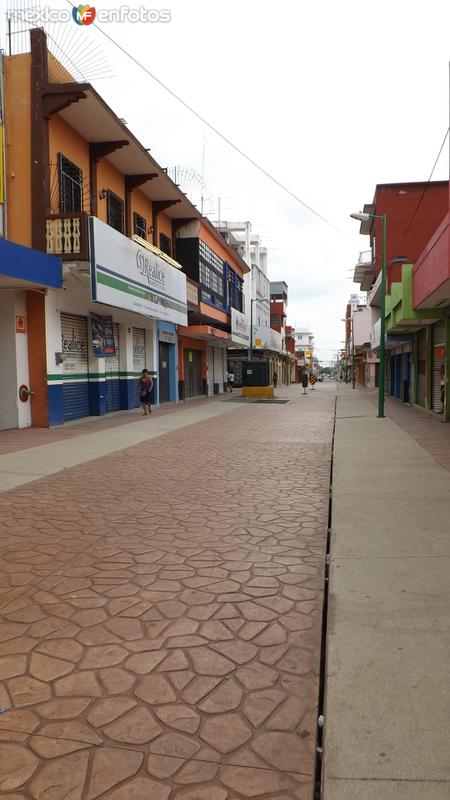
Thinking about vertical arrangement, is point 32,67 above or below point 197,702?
above

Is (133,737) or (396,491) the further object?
(396,491)

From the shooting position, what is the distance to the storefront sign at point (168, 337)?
22.6 m

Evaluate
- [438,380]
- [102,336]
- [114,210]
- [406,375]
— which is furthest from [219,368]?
[438,380]

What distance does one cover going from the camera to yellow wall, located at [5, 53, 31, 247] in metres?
13.4

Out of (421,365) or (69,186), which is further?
(421,365)

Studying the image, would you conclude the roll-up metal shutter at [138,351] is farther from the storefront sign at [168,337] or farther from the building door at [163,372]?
the building door at [163,372]

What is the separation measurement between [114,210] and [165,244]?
19.0 ft

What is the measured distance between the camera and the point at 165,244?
934 inches

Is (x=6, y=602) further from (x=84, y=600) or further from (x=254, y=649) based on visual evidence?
(x=254, y=649)

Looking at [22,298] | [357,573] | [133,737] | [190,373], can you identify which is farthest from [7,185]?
[190,373]

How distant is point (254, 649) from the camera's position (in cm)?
312

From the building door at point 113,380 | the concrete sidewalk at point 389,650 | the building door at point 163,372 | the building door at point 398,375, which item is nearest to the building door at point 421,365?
the building door at point 398,375

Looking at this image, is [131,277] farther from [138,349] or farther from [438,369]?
[438,369]

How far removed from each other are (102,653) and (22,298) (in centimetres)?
1164
